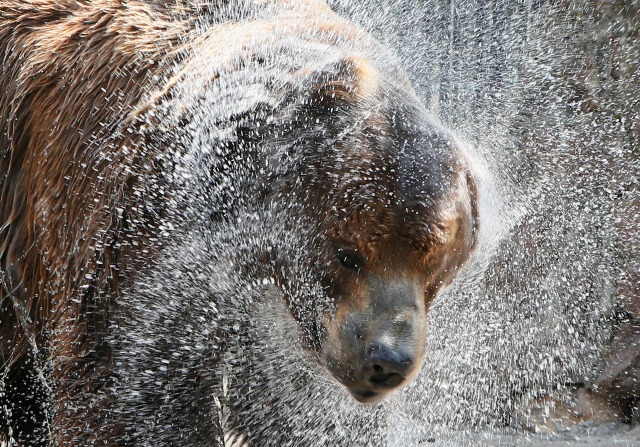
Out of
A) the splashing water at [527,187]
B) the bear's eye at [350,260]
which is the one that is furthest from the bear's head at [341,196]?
the splashing water at [527,187]

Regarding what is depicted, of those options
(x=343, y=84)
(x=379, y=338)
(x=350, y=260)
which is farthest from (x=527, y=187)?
(x=379, y=338)

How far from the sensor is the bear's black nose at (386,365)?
250cm

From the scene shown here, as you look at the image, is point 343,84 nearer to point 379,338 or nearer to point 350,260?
point 350,260

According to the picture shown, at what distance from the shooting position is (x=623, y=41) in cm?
494

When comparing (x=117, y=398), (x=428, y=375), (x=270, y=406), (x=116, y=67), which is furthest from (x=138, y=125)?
(x=428, y=375)

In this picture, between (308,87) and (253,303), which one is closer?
(308,87)

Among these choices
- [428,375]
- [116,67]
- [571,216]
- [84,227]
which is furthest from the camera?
[571,216]

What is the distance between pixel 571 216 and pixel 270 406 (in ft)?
8.38

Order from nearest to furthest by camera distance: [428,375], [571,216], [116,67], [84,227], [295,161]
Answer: [295,161]
[84,227]
[116,67]
[428,375]
[571,216]

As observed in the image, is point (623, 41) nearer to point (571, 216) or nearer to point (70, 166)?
point (571, 216)

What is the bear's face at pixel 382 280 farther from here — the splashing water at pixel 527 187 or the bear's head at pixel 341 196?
the splashing water at pixel 527 187

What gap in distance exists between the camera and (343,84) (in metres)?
2.77

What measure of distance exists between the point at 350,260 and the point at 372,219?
169 millimetres

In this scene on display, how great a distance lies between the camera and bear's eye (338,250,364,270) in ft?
8.63
